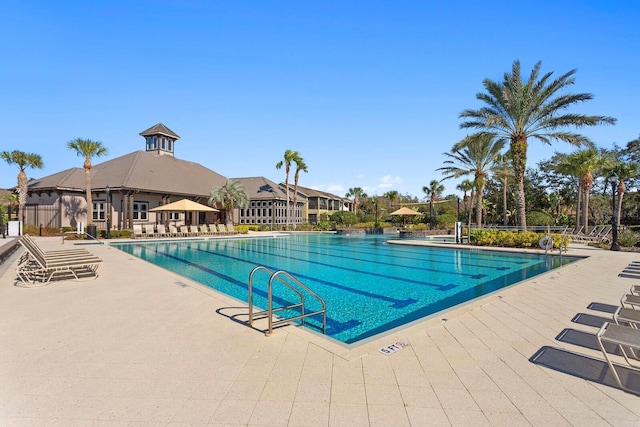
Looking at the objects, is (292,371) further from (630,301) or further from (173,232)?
(173,232)

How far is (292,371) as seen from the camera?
126 inches

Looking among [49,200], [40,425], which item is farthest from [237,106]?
[40,425]

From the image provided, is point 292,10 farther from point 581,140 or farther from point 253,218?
point 253,218

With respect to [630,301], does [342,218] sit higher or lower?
higher

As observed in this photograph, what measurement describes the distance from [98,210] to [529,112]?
30.4 meters

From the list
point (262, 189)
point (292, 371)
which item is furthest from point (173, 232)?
point (292, 371)

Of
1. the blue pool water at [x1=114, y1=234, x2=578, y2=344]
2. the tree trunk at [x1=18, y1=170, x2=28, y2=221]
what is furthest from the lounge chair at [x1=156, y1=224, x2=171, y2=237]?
the tree trunk at [x1=18, y1=170, x2=28, y2=221]

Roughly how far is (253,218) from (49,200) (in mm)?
18426

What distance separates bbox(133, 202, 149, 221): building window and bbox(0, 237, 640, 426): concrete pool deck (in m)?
23.3

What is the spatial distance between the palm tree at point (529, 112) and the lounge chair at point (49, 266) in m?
18.2

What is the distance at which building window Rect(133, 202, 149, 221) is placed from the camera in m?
26.7

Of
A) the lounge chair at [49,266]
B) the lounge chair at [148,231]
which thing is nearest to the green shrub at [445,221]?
the lounge chair at [148,231]

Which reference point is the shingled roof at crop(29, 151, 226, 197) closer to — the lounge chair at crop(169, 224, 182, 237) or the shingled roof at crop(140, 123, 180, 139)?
the shingled roof at crop(140, 123, 180, 139)

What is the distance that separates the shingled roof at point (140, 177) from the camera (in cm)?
2567
